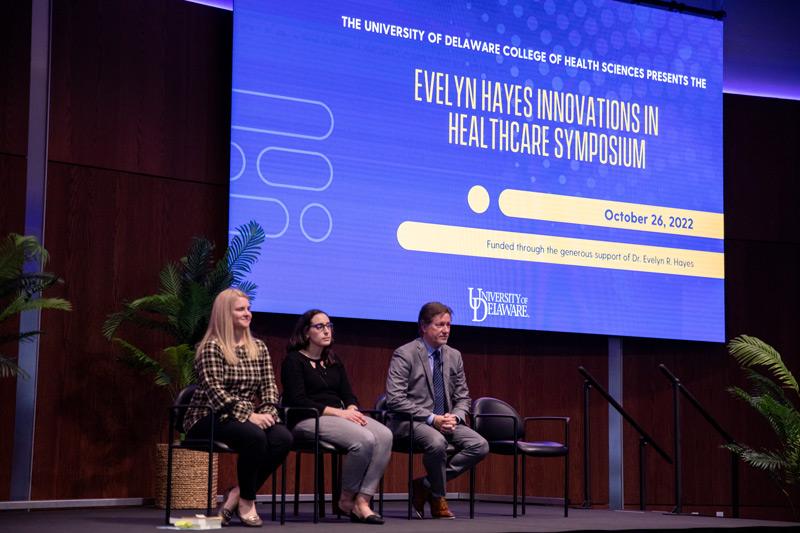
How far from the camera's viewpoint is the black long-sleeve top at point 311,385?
4.92 metres

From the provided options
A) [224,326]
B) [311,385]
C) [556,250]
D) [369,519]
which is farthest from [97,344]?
[556,250]

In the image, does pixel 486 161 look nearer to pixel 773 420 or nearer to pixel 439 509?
pixel 773 420

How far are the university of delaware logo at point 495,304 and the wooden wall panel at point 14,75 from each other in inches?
128

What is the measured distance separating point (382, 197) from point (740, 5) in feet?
13.4

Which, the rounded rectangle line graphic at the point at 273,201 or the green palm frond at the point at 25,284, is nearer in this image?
the green palm frond at the point at 25,284

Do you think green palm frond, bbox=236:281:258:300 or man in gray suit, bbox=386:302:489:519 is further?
green palm frond, bbox=236:281:258:300

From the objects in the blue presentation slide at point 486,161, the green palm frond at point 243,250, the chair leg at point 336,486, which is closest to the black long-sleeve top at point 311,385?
the chair leg at point 336,486

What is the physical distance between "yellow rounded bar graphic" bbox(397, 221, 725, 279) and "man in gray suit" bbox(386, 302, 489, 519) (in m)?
1.53

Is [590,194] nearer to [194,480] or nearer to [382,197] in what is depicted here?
[382,197]

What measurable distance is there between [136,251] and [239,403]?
2.38m

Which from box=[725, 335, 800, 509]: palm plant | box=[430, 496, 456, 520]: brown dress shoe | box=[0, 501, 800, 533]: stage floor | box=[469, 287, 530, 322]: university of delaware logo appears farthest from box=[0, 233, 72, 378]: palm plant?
box=[725, 335, 800, 509]: palm plant

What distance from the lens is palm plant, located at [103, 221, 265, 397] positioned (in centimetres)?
591

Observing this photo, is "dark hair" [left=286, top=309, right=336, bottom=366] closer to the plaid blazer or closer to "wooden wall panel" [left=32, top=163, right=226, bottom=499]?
the plaid blazer

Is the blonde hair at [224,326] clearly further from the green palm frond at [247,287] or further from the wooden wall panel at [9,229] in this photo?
the wooden wall panel at [9,229]
